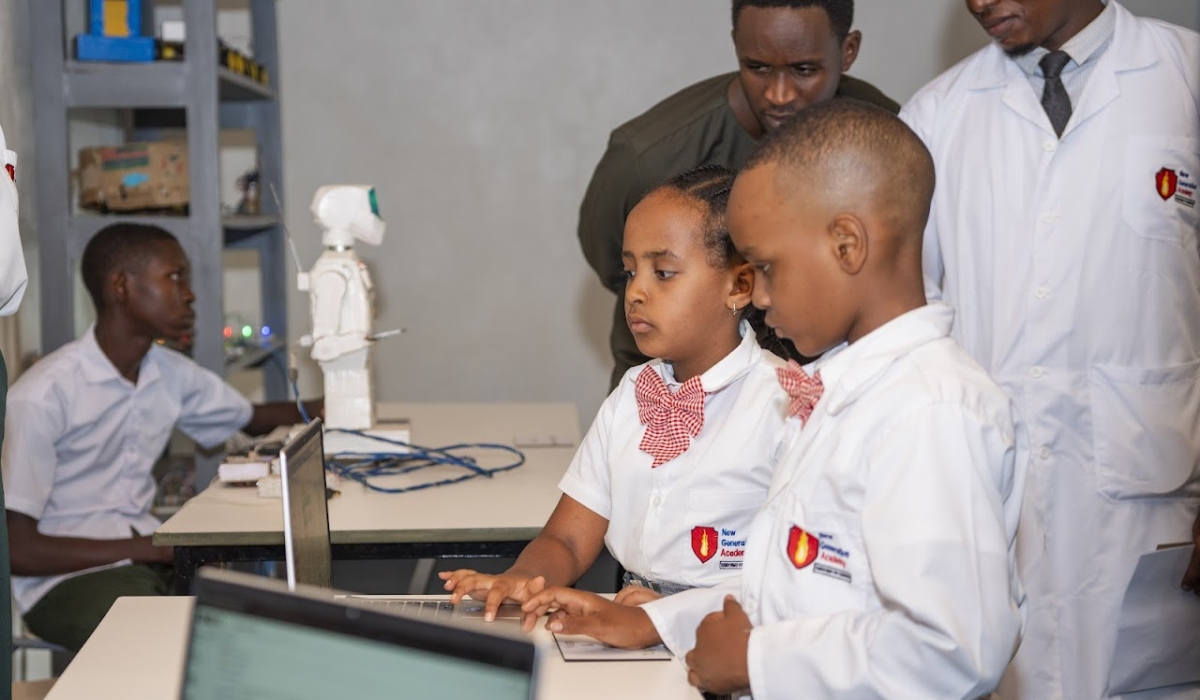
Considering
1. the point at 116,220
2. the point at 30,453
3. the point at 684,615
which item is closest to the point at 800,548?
the point at 684,615

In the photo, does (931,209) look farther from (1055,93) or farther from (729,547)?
(729,547)

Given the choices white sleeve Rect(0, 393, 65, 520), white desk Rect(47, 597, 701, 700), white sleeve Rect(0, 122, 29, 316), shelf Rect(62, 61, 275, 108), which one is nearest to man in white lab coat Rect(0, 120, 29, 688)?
white sleeve Rect(0, 122, 29, 316)

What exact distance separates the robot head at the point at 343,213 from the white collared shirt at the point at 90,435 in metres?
0.66

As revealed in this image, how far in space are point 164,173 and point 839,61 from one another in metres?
2.03

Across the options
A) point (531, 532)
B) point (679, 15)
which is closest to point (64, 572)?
point (531, 532)

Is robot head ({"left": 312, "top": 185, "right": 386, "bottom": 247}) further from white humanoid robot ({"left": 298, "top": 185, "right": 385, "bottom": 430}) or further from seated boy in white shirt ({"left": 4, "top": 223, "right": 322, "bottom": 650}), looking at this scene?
seated boy in white shirt ({"left": 4, "top": 223, "right": 322, "bottom": 650})

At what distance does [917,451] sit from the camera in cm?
120

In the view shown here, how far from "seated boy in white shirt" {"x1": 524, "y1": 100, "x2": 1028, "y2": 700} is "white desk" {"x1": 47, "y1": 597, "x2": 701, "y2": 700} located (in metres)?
0.06

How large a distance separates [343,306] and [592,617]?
Result: 141 cm

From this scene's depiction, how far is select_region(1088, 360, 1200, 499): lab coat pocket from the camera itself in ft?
6.36

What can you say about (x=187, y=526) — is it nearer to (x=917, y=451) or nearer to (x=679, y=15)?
(x=917, y=451)

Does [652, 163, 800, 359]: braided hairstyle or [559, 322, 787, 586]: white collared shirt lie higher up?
[652, 163, 800, 359]: braided hairstyle

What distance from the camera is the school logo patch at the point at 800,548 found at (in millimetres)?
1278

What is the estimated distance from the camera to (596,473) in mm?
1839
